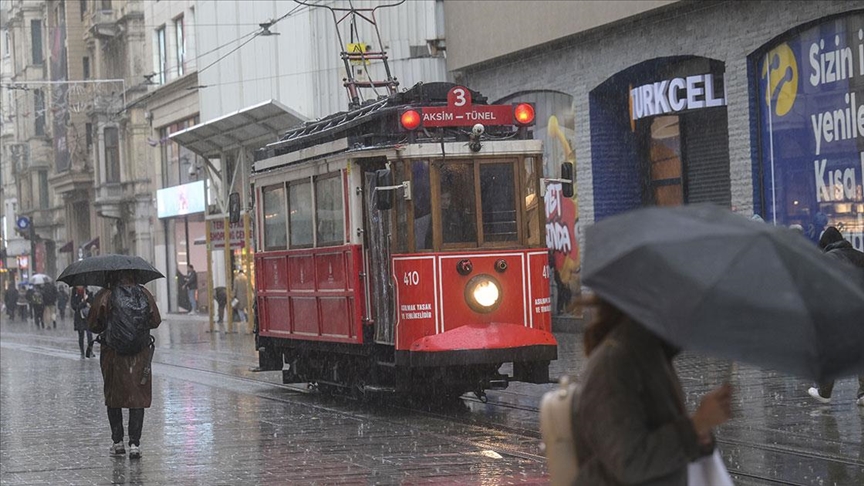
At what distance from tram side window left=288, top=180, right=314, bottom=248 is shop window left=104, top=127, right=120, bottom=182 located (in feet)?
128

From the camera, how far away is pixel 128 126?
177ft

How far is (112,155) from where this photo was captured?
55656mm

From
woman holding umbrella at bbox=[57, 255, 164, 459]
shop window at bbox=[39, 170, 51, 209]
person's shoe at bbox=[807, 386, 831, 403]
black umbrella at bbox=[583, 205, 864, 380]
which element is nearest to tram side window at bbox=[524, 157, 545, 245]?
person's shoe at bbox=[807, 386, 831, 403]

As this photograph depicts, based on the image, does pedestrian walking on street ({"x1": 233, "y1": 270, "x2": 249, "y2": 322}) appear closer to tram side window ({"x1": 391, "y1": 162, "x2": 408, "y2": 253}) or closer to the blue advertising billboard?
the blue advertising billboard

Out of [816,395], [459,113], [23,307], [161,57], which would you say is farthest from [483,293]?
[23,307]

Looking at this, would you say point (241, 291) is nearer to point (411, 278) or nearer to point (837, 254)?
point (411, 278)

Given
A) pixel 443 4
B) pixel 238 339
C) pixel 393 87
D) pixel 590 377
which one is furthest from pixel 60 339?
pixel 590 377

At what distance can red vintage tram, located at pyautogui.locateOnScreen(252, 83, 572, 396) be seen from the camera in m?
15.0

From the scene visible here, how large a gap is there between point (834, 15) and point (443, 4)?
13742 millimetres

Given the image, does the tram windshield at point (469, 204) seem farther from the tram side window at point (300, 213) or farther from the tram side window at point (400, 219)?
the tram side window at point (300, 213)

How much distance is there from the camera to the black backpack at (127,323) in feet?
40.2

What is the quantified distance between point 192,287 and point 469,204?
104 feet

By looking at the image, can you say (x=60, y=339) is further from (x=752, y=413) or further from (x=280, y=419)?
(x=752, y=413)

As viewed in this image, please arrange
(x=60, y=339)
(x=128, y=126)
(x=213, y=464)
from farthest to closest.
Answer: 1. (x=128, y=126)
2. (x=60, y=339)
3. (x=213, y=464)
